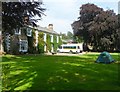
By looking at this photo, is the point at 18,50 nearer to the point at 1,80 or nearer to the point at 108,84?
the point at 108,84

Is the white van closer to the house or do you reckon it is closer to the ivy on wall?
the house

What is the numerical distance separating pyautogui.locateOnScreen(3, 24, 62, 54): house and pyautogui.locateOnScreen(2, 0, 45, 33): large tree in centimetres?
941

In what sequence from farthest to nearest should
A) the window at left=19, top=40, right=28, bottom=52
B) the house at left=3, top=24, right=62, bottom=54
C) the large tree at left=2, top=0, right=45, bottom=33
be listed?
the window at left=19, top=40, right=28, bottom=52
the house at left=3, top=24, right=62, bottom=54
the large tree at left=2, top=0, right=45, bottom=33

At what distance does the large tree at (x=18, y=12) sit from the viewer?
2663 centimetres

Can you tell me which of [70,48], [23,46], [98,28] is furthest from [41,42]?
[98,28]

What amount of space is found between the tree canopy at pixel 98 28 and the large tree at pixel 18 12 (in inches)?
1372

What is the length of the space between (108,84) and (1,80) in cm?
679

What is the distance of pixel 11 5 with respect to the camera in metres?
26.6

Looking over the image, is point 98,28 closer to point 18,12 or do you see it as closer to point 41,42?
point 41,42

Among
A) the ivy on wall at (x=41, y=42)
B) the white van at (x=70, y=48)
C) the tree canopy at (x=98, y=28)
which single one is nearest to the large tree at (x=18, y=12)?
the ivy on wall at (x=41, y=42)

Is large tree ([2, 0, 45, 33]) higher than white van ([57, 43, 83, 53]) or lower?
higher

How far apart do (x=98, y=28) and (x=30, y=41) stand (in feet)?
63.1

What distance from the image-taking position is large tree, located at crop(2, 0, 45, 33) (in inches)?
→ 1049

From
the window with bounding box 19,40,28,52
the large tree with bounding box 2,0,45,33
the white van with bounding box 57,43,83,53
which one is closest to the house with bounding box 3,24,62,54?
the window with bounding box 19,40,28,52
